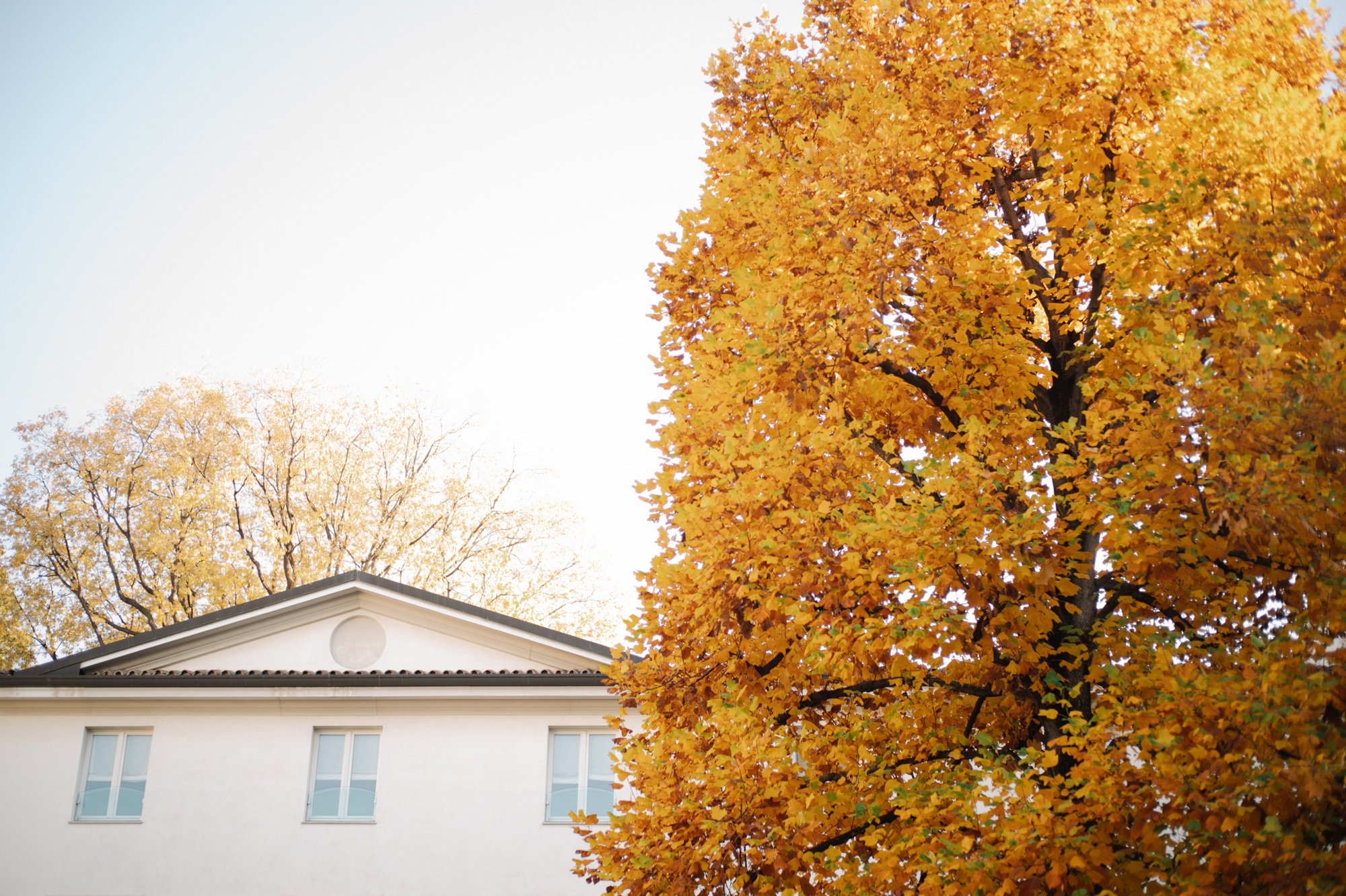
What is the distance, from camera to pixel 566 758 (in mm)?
15227

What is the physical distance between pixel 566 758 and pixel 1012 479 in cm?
1078

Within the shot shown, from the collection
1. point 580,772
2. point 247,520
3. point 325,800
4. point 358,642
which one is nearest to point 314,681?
point 358,642

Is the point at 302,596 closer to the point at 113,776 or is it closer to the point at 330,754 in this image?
the point at 330,754

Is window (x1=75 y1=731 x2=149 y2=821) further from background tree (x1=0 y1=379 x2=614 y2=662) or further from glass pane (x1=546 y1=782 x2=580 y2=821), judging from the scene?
background tree (x1=0 y1=379 x2=614 y2=662)

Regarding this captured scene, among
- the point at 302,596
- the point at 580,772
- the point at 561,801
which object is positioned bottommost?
the point at 561,801

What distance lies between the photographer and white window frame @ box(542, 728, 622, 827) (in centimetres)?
1482

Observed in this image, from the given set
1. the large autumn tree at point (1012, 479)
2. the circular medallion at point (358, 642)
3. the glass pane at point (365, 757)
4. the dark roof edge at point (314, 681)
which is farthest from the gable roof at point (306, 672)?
the large autumn tree at point (1012, 479)

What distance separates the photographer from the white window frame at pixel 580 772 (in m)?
14.8

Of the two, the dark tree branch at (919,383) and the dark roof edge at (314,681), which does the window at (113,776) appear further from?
the dark tree branch at (919,383)

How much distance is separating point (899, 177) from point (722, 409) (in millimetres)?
2236

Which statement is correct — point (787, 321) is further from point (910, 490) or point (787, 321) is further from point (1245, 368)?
point (1245, 368)

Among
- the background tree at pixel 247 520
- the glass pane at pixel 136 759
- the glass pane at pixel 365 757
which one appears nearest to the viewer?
the glass pane at pixel 365 757

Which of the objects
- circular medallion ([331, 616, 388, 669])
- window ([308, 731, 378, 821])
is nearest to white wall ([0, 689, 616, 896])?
window ([308, 731, 378, 821])

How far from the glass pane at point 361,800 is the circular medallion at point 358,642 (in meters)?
1.94
